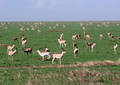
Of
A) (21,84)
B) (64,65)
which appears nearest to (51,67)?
(64,65)

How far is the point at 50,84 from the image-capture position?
1255 cm

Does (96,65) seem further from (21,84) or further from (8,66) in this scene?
(21,84)

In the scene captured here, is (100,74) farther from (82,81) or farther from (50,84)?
(50,84)

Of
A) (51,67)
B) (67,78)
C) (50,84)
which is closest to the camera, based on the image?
(50,84)

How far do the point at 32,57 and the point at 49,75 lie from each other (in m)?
8.58

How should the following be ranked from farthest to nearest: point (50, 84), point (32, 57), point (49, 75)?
point (32, 57)
point (49, 75)
point (50, 84)

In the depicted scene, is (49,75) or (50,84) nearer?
(50,84)

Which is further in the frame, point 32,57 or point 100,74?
point 32,57

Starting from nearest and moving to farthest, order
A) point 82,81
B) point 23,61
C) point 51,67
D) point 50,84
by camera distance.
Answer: point 50,84 < point 82,81 < point 51,67 < point 23,61

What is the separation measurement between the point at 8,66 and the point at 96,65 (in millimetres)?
6483

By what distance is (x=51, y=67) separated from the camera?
1952 cm

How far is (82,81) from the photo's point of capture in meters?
13.8

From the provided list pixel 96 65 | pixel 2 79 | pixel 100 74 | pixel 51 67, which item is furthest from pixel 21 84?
pixel 96 65

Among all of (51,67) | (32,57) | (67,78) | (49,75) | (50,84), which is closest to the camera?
(50,84)
